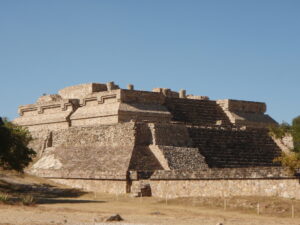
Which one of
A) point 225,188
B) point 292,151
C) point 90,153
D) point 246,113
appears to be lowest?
point 225,188

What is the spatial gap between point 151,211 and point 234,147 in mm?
14230

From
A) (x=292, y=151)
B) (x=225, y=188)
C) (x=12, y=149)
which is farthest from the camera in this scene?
(x=292, y=151)

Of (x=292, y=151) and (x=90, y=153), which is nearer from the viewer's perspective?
(x=292, y=151)

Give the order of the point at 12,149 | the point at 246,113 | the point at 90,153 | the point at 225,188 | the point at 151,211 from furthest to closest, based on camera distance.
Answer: the point at 246,113 < the point at 90,153 < the point at 12,149 < the point at 225,188 < the point at 151,211

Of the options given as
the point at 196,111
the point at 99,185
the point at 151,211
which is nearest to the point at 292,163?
the point at 151,211

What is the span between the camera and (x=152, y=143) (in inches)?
1407

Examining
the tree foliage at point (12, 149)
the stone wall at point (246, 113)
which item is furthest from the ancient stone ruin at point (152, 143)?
the tree foliage at point (12, 149)

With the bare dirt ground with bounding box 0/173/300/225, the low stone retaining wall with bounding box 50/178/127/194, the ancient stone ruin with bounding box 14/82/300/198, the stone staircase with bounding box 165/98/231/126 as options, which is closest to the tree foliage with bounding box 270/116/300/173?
the ancient stone ruin with bounding box 14/82/300/198

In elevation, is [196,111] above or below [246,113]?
below

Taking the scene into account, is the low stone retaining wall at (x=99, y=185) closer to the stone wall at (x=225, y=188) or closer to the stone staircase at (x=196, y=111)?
the stone wall at (x=225, y=188)

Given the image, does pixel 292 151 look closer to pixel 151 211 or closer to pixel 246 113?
pixel 246 113

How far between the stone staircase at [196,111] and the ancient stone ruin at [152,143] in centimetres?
6

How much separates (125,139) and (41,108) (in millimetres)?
11056

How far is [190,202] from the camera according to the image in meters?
27.7
